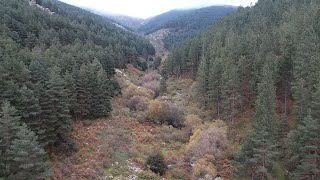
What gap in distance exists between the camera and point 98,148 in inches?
1984

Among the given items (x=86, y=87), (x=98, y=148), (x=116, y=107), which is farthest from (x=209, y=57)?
(x=98, y=148)

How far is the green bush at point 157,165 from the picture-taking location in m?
46.7

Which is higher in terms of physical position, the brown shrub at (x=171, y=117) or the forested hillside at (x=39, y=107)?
the forested hillside at (x=39, y=107)

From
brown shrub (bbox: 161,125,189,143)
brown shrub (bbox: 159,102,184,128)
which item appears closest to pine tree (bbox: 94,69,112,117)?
brown shrub (bbox: 159,102,184,128)

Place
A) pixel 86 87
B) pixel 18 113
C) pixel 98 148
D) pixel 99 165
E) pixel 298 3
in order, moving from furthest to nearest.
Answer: pixel 298 3, pixel 86 87, pixel 98 148, pixel 99 165, pixel 18 113

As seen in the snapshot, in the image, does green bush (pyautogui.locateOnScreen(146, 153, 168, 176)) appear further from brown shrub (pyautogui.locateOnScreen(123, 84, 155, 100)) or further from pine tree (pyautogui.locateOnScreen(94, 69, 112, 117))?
brown shrub (pyautogui.locateOnScreen(123, 84, 155, 100))

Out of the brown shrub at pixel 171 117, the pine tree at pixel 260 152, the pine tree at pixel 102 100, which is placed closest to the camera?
the pine tree at pixel 260 152

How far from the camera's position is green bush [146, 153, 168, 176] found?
46.7m

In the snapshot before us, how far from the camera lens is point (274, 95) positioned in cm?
5497

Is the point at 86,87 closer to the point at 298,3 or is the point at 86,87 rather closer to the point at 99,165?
the point at 99,165

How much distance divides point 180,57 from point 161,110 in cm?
6682

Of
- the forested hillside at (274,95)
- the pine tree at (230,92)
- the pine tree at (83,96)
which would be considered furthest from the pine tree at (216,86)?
the pine tree at (83,96)

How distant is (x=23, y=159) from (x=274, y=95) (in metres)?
38.5

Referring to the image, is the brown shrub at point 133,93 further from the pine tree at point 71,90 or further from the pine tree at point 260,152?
the pine tree at point 260,152
